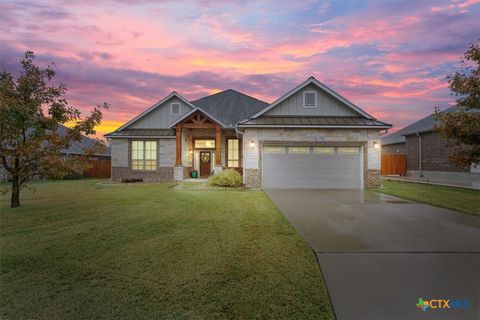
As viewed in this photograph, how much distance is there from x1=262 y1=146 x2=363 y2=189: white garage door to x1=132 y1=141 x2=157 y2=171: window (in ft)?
32.3

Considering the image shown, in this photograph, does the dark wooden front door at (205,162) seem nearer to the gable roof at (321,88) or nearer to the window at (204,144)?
the window at (204,144)

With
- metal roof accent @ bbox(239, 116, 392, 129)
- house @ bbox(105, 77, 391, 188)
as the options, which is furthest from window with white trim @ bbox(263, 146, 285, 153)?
metal roof accent @ bbox(239, 116, 392, 129)

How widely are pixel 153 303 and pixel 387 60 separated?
619 inches

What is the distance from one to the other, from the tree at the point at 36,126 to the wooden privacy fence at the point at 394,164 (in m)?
25.7

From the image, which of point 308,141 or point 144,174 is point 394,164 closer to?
point 308,141

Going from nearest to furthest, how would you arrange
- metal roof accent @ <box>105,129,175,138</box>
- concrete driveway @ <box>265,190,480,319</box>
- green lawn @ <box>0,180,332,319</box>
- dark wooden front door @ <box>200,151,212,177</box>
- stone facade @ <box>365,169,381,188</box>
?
green lawn @ <box>0,180,332,319</box> < concrete driveway @ <box>265,190,480,319</box> < stone facade @ <box>365,169,381,188</box> < metal roof accent @ <box>105,129,175,138</box> < dark wooden front door @ <box>200,151,212,177</box>

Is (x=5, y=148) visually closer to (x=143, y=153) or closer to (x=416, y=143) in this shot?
(x=143, y=153)

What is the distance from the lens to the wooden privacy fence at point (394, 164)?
25594mm

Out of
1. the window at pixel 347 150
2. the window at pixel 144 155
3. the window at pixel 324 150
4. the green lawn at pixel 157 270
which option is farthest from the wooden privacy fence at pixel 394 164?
the green lawn at pixel 157 270

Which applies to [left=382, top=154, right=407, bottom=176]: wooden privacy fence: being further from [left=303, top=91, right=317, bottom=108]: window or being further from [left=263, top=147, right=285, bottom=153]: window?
[left=263, top=147, right=285, bottom=153]: window

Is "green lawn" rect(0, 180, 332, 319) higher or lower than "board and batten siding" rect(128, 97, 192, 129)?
lower

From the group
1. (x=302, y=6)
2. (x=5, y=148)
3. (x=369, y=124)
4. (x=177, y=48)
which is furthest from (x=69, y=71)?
(x=369, y=124)

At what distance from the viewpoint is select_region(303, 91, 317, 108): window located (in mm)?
15898

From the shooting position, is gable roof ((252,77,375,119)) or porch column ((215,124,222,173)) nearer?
gable roof ((252,77,375,119))
